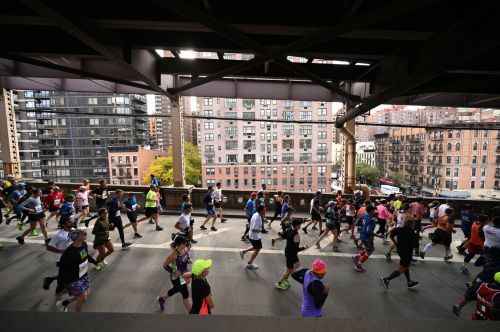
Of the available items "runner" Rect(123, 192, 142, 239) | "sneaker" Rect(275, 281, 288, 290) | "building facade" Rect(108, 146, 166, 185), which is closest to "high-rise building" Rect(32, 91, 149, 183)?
"building facade" Rect(108, 146, 166, 185)

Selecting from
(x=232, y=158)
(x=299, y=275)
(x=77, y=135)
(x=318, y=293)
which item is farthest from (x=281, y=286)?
(x=77, y=135)

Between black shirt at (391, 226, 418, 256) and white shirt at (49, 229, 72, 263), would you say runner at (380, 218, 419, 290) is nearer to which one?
black shirt at (391, 226, 418, 256)

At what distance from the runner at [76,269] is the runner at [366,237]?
6904 mm

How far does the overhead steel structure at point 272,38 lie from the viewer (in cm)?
463

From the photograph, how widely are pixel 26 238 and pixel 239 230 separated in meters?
7.88

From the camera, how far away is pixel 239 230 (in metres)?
10.6

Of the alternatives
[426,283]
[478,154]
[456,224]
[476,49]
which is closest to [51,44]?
[476,49]

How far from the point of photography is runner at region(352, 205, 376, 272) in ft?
24.0

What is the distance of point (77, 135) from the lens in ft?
227

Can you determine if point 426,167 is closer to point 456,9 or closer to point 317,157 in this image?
point 317,157

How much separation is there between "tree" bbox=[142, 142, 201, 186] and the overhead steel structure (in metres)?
45.7

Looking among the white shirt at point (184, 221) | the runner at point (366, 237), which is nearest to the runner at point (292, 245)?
the runner at point (366, 237)

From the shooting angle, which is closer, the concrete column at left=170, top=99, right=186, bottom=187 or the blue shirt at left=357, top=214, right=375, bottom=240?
the blue shirt at left=357, top=214, right=375, bottom=240

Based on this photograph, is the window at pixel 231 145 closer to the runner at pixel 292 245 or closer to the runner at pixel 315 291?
the runner at pixel 292 245
